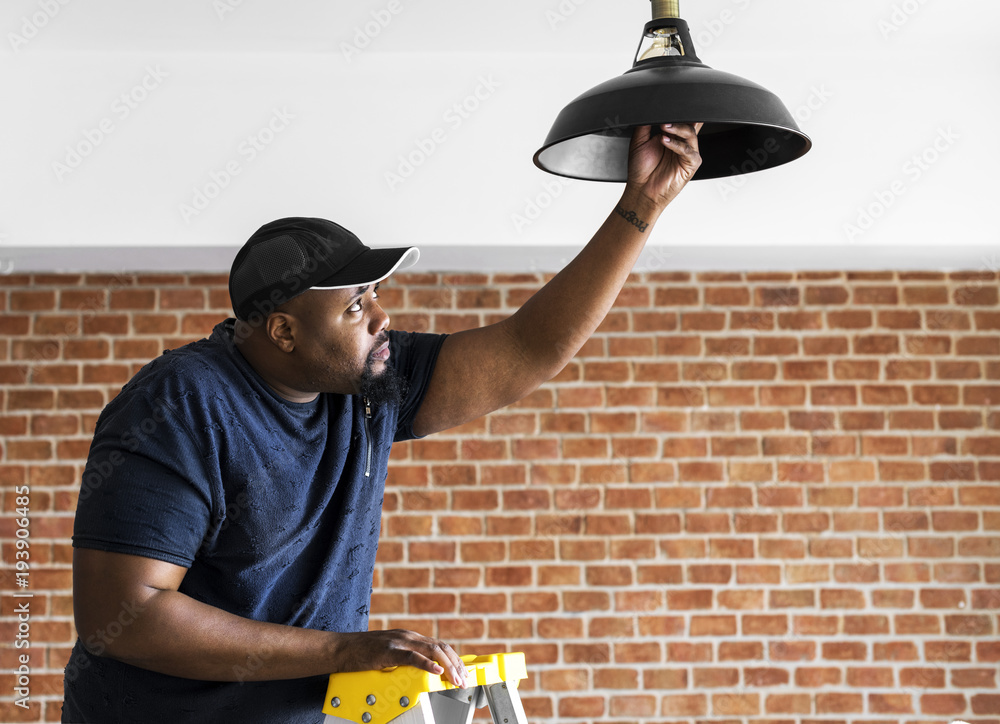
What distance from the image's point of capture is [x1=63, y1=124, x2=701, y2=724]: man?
103 centimetres

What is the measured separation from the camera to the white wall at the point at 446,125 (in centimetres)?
229

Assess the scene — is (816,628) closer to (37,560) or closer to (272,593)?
(272,593)

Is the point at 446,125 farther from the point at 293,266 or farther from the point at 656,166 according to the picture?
the point at 656,166

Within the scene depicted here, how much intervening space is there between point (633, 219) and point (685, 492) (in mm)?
1771

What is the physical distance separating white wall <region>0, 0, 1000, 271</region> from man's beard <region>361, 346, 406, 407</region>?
1096 mm

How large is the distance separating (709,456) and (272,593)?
1.87m

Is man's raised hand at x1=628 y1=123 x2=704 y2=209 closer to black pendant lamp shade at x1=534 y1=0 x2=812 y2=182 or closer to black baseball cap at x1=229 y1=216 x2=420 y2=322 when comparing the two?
black pendant lamp shade at x1=534 y1=0 x2=812 y2=182

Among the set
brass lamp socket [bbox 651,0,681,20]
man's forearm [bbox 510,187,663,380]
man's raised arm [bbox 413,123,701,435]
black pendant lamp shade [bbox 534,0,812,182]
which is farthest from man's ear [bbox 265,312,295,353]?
brass lamp socket [bbox 651,0,681,20]

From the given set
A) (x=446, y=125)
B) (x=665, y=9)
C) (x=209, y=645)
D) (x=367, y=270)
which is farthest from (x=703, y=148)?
(x=446, y=125)

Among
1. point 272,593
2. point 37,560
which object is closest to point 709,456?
point 272,593

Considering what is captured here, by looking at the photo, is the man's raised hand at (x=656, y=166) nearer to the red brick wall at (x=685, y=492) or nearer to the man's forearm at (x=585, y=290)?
the man's forearm at (x=585, y=290)

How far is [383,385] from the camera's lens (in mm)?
1301

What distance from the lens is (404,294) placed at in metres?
2.78

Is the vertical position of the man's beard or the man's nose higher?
the man's nose
